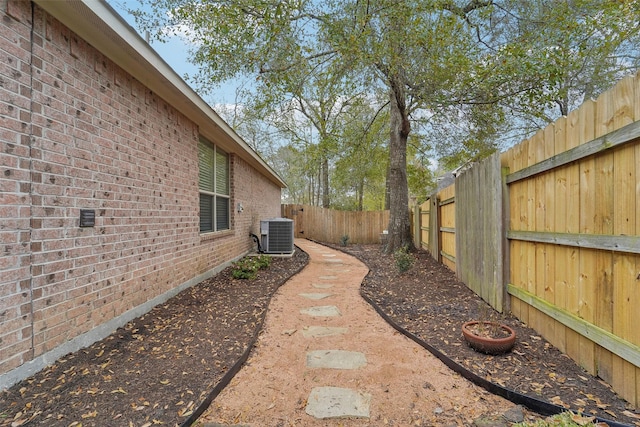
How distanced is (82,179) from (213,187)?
130 inches

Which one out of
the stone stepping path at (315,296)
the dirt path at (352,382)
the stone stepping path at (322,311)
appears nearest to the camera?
the dirt path at (352,382)

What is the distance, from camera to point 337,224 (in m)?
13.6

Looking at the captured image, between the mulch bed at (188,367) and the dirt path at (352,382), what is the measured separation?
0.56 feet

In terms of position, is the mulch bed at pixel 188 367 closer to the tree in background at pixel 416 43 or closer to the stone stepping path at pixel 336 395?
the stone stepping path at pixel 336 395

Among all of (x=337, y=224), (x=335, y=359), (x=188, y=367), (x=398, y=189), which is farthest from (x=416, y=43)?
(x=337, y=224)

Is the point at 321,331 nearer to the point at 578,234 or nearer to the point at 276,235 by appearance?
the point at 578,234

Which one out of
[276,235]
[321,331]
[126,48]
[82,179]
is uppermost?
[126,48]

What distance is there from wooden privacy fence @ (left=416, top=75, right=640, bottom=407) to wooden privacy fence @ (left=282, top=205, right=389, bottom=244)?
954 cm

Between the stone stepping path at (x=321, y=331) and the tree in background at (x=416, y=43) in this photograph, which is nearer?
the stone stepping path at (x=321, y=331)

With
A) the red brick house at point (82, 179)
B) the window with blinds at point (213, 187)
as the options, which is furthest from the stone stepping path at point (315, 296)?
the window with blinds at point (213, 187)

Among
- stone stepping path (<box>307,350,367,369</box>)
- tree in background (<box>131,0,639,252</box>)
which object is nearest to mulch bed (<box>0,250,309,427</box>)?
stone stepping path (<box>307,350,367,369</box>)

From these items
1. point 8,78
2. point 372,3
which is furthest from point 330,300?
point 372,3

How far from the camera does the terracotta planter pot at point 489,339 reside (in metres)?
2.43

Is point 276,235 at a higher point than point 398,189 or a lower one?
lower
